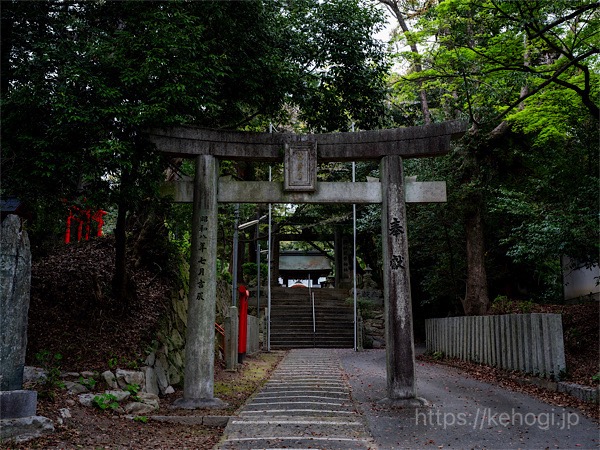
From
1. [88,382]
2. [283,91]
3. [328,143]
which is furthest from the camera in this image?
[283,91]

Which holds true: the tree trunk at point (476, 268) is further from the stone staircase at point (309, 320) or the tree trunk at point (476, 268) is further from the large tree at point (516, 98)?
the stone staircase at point (309, 320)

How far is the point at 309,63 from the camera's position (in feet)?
33.8

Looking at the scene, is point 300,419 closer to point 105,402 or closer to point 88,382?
point 105,402

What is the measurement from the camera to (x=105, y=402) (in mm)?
7062

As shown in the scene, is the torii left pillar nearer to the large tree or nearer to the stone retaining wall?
the stone retaining wall

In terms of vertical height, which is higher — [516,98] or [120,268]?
[516,98]

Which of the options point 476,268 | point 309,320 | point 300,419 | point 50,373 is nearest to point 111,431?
point 50,373

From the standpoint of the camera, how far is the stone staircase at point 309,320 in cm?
2212

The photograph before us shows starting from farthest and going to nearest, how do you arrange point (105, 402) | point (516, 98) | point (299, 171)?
point (516, 98) → point (299, 171) → point (105, 402)

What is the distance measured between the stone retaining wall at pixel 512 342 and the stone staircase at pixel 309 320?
7.83 m

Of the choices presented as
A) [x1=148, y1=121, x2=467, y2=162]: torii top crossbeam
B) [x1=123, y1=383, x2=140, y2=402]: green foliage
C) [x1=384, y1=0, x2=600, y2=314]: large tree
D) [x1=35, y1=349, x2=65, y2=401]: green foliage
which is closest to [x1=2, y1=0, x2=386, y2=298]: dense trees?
[x1=148, y1=121, x2=467, y2=162]: torii top crossbeam

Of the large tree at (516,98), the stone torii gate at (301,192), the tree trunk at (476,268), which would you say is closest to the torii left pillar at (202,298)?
the stone torii gate at (301,192)

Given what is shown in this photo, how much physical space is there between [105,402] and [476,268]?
11165 mm

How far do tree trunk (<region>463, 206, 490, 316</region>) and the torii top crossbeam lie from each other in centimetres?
655
